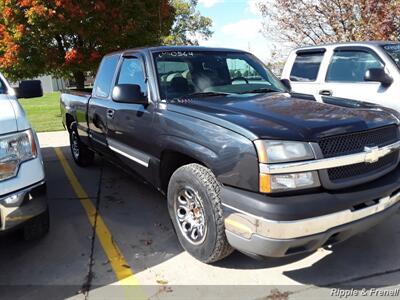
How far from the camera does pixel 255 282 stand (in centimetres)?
325

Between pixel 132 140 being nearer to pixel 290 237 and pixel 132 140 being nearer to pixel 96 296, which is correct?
pixel 96 296

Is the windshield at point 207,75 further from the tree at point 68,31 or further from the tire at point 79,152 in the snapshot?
the tree at point 68,31

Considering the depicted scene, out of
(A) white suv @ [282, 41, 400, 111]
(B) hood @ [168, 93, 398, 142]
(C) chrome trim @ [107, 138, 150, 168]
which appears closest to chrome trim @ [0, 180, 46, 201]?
(C) chrome trim @ [107, 138, 150, 168]

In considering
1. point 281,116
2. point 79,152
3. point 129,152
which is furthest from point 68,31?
point 281,116

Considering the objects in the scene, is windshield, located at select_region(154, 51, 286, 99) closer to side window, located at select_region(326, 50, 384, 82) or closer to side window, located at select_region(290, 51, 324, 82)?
side window, located at select_region(326, 50, 384, 82)

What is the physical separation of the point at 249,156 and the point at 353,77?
14.0 ft

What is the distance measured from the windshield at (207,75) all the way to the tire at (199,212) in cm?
96

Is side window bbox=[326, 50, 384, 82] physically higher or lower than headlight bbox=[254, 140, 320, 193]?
higher

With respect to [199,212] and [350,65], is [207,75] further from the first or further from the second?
[350,65]

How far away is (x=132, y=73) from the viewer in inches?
181

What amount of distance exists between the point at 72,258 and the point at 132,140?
1.33 m

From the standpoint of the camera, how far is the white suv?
5.76 metres

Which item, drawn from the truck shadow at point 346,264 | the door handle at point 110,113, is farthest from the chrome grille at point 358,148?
the door handle at point 110,113

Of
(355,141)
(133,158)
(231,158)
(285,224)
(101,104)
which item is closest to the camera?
(285,224)
